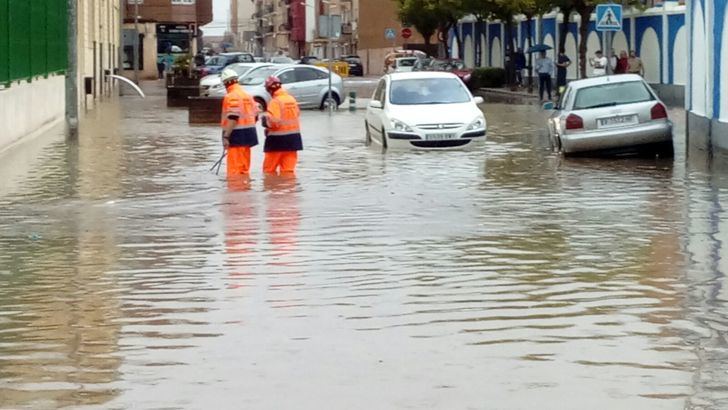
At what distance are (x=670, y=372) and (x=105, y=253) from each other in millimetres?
6501

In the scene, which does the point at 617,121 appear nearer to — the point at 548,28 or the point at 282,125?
the point at 282,125

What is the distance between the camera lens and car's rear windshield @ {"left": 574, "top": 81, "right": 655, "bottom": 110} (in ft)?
78.5

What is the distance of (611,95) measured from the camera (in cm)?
2402

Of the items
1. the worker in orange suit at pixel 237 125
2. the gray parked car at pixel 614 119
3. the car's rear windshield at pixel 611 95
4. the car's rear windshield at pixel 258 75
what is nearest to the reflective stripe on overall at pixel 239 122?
the worker in orange suit at pixel 237 125

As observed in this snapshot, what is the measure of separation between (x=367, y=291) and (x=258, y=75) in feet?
114

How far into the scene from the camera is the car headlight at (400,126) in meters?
25.7

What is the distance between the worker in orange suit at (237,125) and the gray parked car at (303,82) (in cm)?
2314

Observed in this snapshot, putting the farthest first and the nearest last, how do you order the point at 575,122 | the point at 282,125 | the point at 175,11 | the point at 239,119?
the point at 175,11 < the point at 575,122 < the point at 282,125 < the point at 239,119

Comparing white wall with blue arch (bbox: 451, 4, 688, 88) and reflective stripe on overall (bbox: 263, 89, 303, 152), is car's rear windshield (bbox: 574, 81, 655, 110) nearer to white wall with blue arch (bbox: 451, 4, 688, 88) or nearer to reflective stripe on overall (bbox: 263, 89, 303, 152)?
reflective stripe on overall (bbox: 263, 89, 303, 152)

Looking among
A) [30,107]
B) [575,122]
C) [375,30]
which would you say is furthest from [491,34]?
[575,122]

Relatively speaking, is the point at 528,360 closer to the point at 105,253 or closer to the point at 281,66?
the point at 105,253

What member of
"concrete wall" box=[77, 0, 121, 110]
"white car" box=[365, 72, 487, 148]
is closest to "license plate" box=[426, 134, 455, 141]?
"white car" box=[365, 72, 487, 148]

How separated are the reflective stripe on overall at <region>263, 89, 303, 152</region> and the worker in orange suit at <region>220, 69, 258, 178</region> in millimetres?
244

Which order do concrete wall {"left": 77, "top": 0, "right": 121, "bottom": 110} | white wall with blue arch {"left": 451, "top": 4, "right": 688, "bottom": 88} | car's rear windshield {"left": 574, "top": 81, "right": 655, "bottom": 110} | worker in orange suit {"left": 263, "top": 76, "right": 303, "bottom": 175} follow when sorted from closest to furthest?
worker in orange suit {"left": 263, "top": 76, "right": 303, "bottom": 175} < car's rear windshield {"left": 574, "top": 81, "right": 655, "bottom": 110} < concrete wall {"left": 77, "top": 0, "right": 121, "bottom": 110} < white wall with blue arch {"left": 451, "top": 4, "right": 688, "bottom": 88}
